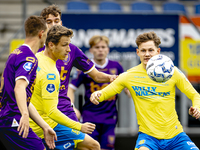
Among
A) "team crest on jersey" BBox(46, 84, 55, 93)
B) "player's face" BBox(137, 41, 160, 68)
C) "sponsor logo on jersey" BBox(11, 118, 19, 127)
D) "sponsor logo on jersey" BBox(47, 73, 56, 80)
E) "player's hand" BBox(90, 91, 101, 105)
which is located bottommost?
"sponsor logo on jersey" BBox(11, 118, 19, 127)

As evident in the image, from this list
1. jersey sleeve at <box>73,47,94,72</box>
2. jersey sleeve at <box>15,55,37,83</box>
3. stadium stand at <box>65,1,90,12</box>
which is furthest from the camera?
stadium stand at <box>65,1,90,12</box>

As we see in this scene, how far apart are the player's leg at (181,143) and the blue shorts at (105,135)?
1946 mm

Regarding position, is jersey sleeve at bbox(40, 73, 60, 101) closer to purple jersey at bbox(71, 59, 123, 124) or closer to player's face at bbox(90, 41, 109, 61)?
purple jersey at bbox(71, 59, 123, 124)

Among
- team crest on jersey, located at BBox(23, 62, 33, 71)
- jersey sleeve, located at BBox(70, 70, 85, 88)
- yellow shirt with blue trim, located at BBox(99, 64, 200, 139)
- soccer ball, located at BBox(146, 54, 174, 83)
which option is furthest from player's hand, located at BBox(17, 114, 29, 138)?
jersey sleeve, located at BBox(70, 70, 85, 88)

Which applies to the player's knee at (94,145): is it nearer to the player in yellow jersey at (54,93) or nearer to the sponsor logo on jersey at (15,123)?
the player in yellow jersey at (54,93)

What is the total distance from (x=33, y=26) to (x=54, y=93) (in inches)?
32.3

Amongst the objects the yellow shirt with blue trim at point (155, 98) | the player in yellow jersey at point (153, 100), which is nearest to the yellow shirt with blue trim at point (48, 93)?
the player in yellow jersey at point (153, 100)

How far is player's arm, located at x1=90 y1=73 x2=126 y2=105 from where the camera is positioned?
13.9ft

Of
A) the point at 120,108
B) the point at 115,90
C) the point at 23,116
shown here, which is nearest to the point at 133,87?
the point at 115,90

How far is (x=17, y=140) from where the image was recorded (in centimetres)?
348

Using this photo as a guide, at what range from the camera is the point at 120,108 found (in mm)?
9242

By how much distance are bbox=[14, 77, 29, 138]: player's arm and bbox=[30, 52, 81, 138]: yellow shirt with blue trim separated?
67 centimetres

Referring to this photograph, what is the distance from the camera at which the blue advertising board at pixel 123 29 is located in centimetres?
1011

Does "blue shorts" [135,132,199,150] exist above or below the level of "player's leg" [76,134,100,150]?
above
